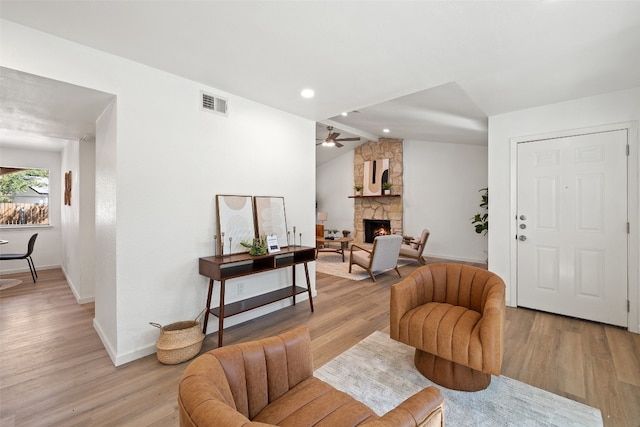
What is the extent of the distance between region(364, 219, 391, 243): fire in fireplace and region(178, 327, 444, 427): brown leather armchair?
287 inches

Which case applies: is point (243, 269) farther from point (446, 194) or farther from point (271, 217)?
point (446, 194)

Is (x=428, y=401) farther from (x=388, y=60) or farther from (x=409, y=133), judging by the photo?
(x=409, y=133)

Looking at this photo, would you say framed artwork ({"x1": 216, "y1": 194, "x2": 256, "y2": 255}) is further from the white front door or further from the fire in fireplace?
the fire in fireplace

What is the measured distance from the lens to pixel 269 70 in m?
2.52

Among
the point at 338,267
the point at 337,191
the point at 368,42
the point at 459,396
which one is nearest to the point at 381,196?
the point at 337,191

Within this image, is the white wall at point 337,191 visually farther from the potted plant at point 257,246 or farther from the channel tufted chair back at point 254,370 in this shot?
the channel tufted chair back at point 254,370

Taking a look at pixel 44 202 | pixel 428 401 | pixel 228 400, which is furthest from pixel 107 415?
pixel 44 202

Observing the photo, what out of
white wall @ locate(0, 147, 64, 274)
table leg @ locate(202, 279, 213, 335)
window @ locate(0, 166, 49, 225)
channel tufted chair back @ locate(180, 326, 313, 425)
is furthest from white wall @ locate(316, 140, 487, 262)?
window @ locate(0, 166, 49, 225)

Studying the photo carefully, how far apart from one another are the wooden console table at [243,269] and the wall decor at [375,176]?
206 inches

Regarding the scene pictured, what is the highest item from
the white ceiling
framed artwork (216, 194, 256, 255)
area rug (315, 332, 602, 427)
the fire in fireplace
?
the white ceiling

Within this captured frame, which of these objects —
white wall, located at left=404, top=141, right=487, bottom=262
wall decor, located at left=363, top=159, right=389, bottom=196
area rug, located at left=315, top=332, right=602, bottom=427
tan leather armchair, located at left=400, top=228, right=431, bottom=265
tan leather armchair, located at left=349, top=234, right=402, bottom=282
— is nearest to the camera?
area rug, located at left=315, top=332, right=602, bottom=427

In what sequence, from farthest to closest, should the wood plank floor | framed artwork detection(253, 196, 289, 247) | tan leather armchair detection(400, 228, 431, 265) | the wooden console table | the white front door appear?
tan leather armchair detection(400, 228, 431, 265)
framed artwork detection(253, 196, 289, 247)
the white front door
the wooden console table
the wood plank floor

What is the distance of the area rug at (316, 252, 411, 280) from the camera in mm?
5336

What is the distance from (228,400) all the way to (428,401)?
701mm
